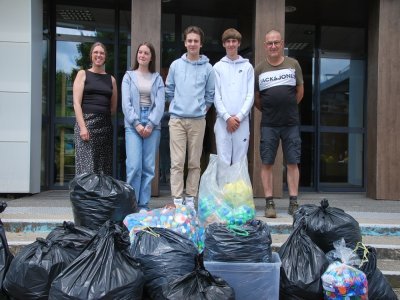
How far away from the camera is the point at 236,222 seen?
3.56 meters

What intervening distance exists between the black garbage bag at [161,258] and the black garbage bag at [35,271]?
0.48 metres

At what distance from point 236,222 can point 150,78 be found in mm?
1831

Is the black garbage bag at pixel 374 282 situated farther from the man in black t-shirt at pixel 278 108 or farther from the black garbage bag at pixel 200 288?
the man in black t-shirt at pixel 278 108

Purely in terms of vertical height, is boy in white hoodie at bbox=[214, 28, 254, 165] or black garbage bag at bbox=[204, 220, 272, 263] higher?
boy in white hoodie at bbox=[214, 28, 254, 165]

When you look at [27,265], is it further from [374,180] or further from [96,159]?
[374,180]

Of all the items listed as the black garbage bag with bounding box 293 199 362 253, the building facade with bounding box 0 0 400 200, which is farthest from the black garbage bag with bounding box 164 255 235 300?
the building facade with bounding box 0 0 400 200

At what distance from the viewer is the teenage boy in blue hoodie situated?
14.8 ft

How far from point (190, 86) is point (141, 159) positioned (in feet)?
2.93

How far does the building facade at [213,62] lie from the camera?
6.31 meters

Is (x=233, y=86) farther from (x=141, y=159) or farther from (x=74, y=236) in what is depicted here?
(x=74, y=236)

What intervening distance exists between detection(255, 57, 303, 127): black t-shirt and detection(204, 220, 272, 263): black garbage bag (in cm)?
178

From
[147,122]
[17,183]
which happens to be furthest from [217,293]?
[17,183]

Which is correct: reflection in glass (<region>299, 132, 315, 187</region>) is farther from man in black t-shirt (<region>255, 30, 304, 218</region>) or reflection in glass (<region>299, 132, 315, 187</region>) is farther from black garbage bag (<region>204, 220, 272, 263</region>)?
black garbage bag (<region>204, 220, 272, 263</region>)

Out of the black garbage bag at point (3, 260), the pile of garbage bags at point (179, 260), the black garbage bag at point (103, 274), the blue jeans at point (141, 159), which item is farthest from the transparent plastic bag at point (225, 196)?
the black garbage bag at point (3, 260)
